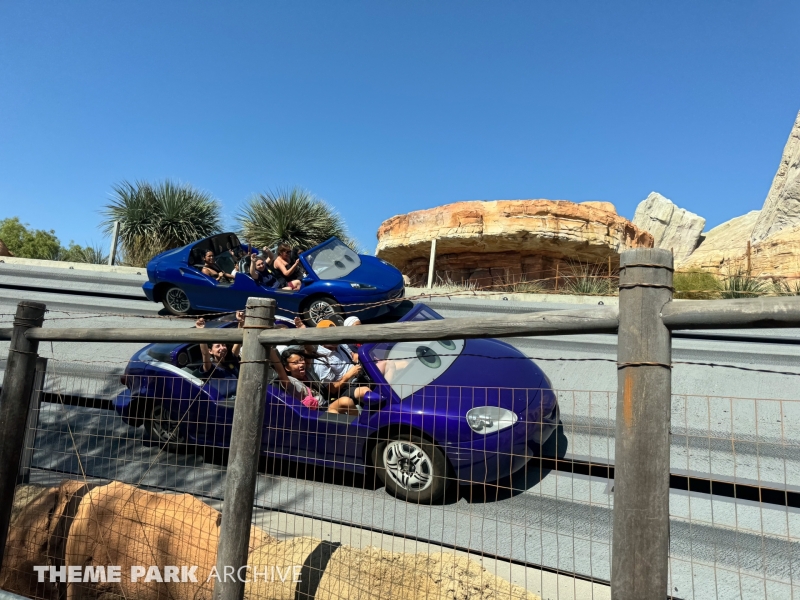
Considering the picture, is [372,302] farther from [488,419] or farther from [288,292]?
[488,419]

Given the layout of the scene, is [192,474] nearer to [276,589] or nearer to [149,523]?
[149,523]

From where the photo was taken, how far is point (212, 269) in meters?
9.34

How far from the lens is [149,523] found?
3.31 metres

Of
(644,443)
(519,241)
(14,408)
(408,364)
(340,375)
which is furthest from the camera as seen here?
(519,241)

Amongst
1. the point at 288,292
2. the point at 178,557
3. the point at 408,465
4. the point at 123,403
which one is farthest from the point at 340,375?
the point at 288,292

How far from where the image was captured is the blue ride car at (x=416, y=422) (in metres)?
3.72

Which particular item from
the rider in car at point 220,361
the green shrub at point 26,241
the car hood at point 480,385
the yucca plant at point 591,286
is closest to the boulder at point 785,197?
the yucca plant at point 591,286

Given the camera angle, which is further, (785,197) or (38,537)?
(785,197)

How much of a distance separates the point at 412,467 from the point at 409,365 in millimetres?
896

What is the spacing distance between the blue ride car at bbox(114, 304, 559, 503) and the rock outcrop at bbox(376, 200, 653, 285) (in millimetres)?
9934

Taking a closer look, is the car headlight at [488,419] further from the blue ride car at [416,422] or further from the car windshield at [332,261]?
the car windshield at [332,261]

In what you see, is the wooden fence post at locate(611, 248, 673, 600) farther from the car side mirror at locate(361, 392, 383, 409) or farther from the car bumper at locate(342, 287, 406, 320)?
the car bumper at locate(342, 287, 406, 320)

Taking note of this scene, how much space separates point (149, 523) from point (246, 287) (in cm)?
585

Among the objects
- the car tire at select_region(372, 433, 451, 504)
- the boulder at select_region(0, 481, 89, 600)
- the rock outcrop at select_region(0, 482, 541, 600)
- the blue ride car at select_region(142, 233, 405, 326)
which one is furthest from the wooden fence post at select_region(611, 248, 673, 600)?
the blue ride car at select_region(142, 233, 405, 326)
